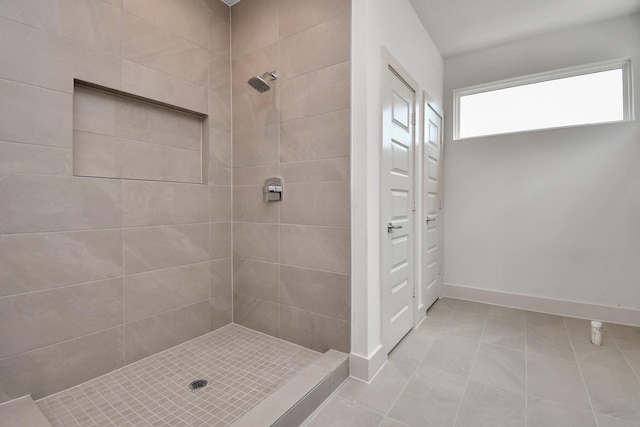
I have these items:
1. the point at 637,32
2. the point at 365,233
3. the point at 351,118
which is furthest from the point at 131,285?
the point at 637,32

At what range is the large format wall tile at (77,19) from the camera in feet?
4.63

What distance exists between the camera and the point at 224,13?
238 cm

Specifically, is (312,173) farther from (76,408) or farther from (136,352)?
(76,408)

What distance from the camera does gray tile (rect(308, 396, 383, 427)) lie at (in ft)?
4.68

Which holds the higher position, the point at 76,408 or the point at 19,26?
the point at 19,26

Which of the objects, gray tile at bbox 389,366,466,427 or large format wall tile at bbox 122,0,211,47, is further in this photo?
large format wall tile at bbox 122,0,211,47

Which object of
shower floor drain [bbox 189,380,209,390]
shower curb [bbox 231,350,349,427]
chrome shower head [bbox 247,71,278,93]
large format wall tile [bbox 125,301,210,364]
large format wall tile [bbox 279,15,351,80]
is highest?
large format wall tile [bbox 279,15,351,80]

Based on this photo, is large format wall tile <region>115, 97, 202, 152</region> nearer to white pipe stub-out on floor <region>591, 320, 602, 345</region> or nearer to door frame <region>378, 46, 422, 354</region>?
door frame <region>378, 46, 422, 354</region>

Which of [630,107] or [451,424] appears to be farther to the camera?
[630,107]

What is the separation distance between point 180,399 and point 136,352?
22.6 inches

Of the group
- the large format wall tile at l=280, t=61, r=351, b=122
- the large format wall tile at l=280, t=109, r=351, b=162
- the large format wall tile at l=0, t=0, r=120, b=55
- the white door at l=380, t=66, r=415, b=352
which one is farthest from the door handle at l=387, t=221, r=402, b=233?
the large format wall tile at l=0, t=0, r=120, b=55

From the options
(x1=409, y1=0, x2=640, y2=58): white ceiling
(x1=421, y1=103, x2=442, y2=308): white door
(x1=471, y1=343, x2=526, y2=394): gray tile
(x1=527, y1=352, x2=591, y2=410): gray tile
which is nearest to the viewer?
(x1=527, y1=352, x2=591, y2=410): gray tile

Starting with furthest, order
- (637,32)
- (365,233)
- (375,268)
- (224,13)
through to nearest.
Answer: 1. (637,32)
2. (224,13)
3. (375,268)
4. (365,233)

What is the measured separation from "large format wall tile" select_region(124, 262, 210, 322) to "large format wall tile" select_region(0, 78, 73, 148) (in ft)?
2.92
